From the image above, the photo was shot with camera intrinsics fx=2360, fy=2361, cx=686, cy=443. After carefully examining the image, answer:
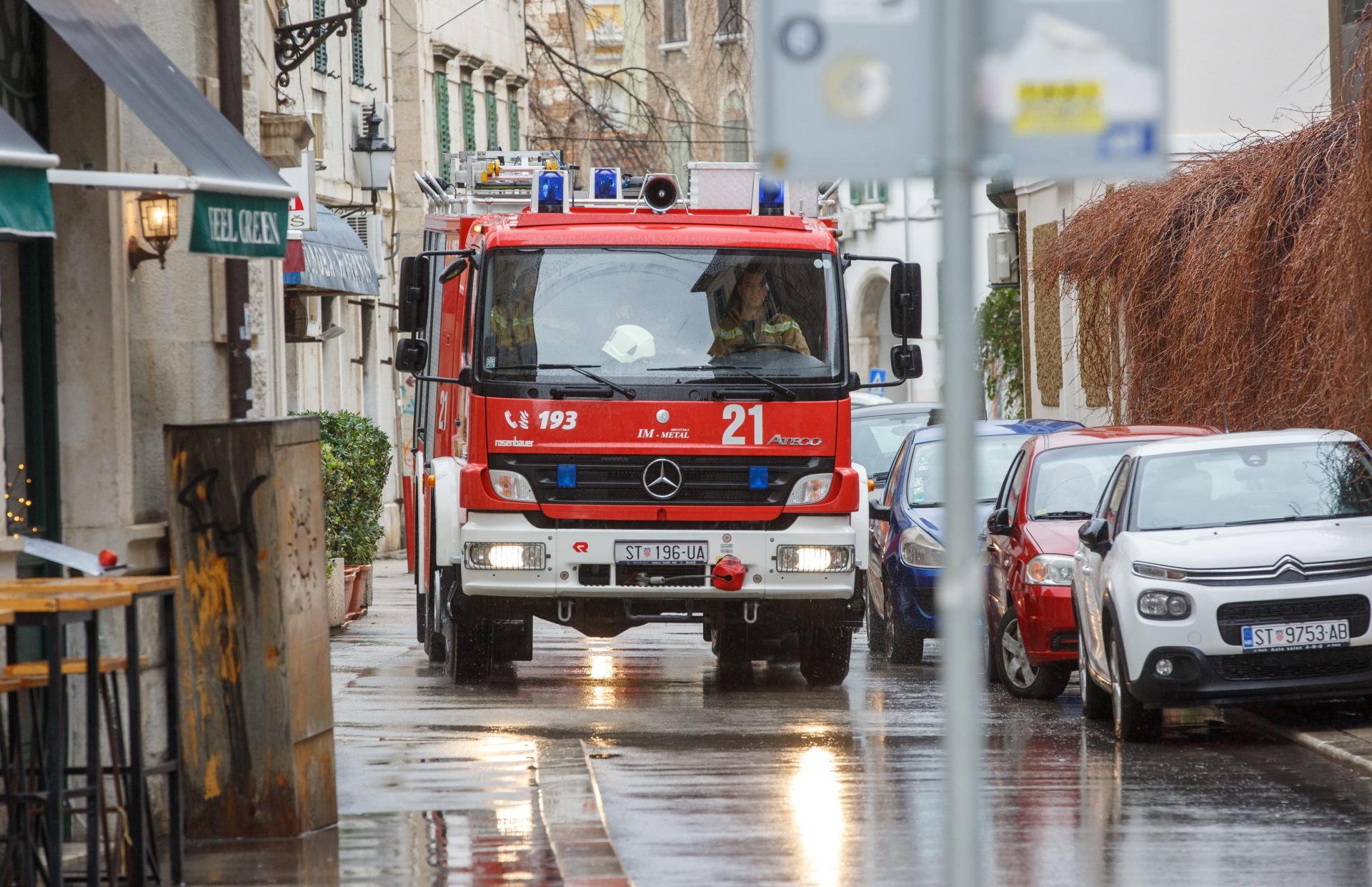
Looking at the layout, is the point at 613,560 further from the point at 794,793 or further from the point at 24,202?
the point at 24,202

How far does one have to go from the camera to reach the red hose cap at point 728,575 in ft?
46.3

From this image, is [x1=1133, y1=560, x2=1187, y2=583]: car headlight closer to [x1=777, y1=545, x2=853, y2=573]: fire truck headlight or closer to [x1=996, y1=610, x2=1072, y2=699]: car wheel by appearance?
[x1=996, y1=610, x2=1072, y2=699]: car wheel

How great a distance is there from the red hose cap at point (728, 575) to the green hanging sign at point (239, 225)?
5821 mm

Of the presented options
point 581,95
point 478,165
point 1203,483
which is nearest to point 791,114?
point 1203,483

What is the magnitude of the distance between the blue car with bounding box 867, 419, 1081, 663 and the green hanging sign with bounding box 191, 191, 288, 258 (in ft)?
26.0

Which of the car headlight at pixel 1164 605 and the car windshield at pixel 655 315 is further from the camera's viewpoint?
the car windshield at pixel 655 315

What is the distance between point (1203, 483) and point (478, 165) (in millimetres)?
6441

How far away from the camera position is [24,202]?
702cm

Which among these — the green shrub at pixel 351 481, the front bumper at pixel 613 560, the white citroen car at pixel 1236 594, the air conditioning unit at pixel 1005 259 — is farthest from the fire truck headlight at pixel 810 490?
the air conditioning unit at pixel 1005 259

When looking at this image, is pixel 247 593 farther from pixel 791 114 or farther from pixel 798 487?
pixel 798 487

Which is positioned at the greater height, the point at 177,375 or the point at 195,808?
the point at 177,375

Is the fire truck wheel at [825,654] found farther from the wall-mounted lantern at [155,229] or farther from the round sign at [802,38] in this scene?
the round sign at [802,38]

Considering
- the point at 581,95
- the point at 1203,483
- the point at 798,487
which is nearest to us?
the point at 1203,483

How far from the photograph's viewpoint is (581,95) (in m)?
31.1
